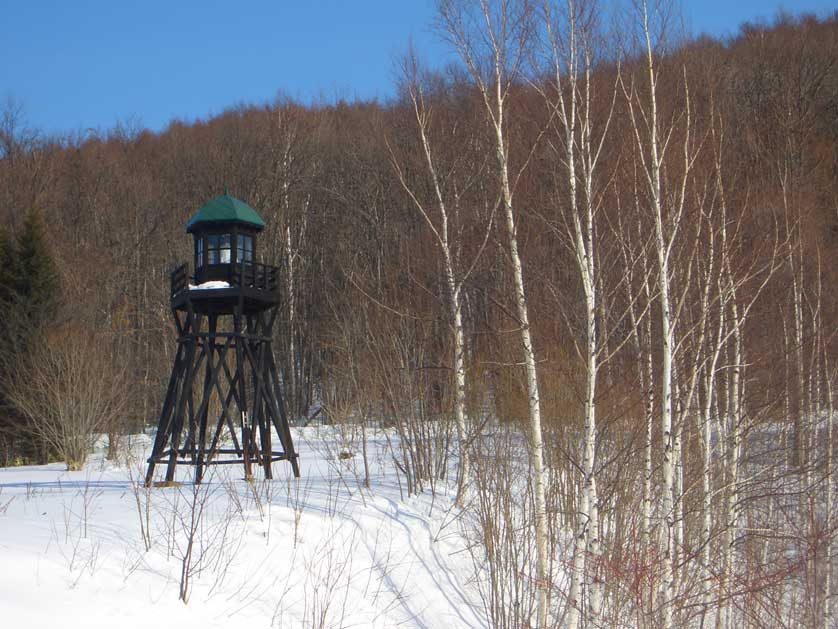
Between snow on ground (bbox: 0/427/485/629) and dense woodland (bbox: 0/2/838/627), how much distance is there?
2.65ft

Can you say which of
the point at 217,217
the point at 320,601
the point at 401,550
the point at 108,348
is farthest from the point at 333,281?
the point at 320,601

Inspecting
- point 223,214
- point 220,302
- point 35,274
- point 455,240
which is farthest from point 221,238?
point 35,274

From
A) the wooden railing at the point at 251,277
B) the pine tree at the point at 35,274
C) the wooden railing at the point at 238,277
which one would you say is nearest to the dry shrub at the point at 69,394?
the pine tree at the point at 35,274

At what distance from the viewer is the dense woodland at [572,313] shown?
26.6ft

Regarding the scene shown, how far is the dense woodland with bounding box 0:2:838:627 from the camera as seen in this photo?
26.6ft

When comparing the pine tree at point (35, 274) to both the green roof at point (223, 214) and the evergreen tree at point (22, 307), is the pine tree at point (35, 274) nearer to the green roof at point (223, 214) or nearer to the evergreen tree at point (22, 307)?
the evergreen tree at point (22, 307)

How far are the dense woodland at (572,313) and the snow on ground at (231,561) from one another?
808 mm

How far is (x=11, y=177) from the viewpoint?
30.3m

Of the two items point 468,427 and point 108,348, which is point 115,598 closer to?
point 468,427

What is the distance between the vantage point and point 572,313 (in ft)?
33.8

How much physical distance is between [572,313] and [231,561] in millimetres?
5140

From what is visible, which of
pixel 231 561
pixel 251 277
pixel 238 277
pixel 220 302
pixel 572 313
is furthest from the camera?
pixel 220 302

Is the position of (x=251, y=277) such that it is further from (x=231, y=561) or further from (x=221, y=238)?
(x=231, y=561)

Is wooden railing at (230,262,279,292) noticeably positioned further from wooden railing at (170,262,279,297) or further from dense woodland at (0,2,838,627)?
dense woodland at (0,2,838,627)
